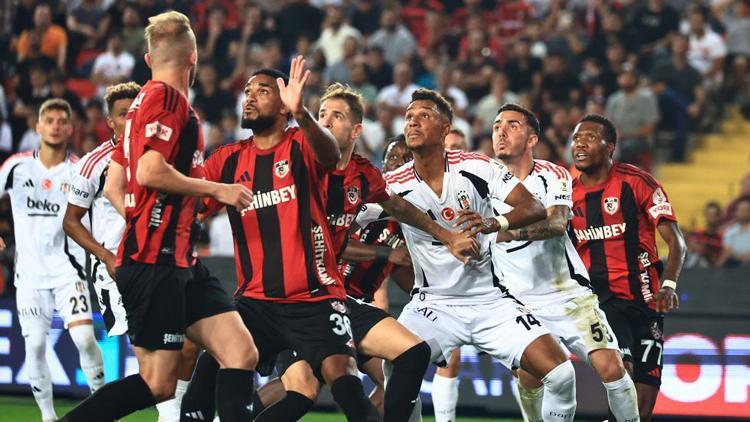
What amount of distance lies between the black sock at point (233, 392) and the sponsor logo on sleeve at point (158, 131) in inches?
53.2

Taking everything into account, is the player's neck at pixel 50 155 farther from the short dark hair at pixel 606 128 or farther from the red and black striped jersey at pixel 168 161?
the short dark hair at pixel 606 128

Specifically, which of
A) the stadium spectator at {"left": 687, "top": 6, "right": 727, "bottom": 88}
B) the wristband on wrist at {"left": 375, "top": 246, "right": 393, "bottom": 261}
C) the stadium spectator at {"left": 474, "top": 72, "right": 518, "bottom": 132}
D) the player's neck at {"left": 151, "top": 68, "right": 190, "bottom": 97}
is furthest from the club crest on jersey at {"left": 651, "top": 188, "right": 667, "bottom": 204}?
the stadium spectator at {"left": 687, "top": 6, "right": 727, "bottom": 88}

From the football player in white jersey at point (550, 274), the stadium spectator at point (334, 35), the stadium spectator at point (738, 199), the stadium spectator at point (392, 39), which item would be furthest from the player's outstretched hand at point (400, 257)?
the stadium spectator at point (334, 35)

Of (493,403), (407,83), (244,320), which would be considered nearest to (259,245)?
(244,320)

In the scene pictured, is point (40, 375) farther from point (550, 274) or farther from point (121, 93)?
point (550, 274)

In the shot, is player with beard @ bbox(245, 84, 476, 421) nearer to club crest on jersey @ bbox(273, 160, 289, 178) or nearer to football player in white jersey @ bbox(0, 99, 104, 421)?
club crest on jersey @ bbox(273, 160, 289, 178)

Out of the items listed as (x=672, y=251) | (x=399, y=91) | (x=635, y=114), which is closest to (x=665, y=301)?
(x=672, y=251)

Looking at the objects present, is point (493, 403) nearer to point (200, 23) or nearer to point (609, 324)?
point (609, 324)

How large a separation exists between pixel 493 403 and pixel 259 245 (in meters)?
4.68

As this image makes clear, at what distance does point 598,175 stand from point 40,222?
477 centimetres

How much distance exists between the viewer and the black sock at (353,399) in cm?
690

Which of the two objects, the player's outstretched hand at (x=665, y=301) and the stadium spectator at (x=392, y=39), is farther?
the stadium spectator at (x=392, y=39)

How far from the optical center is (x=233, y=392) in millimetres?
6762

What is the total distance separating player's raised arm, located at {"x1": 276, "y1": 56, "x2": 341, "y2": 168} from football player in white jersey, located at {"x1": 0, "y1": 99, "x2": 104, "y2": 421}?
400cm
